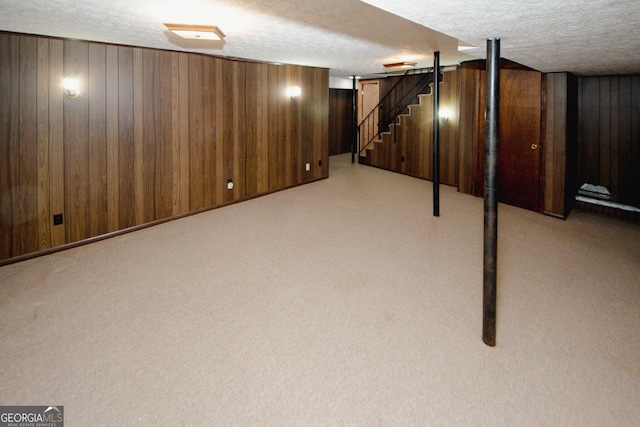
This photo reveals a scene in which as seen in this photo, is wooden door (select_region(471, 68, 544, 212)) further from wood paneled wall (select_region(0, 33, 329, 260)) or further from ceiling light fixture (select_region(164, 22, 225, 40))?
ceiling light fixture (select_region(164, 22, 225, 40))

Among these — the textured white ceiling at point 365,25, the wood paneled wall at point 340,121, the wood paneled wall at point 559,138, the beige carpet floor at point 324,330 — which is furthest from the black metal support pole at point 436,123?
the wood paneled wall at point 340,121

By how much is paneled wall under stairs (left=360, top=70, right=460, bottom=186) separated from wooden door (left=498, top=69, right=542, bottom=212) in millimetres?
1742

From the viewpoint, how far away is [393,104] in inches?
415

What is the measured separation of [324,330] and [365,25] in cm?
271

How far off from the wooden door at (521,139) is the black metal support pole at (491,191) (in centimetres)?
344

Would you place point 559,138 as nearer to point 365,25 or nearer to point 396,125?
point 365,25

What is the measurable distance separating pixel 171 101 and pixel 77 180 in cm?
158

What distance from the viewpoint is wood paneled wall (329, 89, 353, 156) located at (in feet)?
40.0

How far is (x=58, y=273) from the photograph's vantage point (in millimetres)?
3578

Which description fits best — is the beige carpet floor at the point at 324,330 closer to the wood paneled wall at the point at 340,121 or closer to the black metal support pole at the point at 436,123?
the black metal support pole at the point at 436,123

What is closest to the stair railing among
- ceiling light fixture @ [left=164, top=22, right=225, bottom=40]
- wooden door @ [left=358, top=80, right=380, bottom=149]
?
wooden door @ [left=358, top=80, right=380, bottom=149]

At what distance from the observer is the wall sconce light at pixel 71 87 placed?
13.1ft

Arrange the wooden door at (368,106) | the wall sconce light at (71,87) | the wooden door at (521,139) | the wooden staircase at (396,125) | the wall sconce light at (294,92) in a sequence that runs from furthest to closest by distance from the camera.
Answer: the wooden door at (368,106), the wooden staircase at (396,125), the wall sconce light at (294,92), the wooden door at (521,139), the wall sconce light at (71,87)

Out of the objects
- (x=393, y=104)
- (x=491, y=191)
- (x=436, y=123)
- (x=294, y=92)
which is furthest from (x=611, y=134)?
(x=393, y=104)
